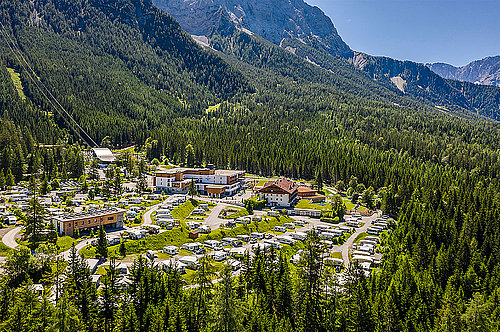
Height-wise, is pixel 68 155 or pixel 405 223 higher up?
pixel 68 155

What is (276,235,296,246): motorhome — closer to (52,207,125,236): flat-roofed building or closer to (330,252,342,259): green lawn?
(330,252,342,259): green lawn

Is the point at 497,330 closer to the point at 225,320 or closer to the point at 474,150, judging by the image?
the point at 225,320

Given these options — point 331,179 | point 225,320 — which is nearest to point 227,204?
point 331,179

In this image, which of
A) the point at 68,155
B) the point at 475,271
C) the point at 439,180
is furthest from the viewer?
the point at 68,155

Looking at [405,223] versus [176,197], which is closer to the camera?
[405,223]

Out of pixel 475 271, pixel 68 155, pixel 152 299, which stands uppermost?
pixel 68 155

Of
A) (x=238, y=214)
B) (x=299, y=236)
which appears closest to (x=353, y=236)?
(x=299, y=236)

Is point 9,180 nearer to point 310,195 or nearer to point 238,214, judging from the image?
point 238,214

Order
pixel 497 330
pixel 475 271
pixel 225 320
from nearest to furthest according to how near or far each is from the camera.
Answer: pixel 225 320, pixel 497 330, pixel 475 271
